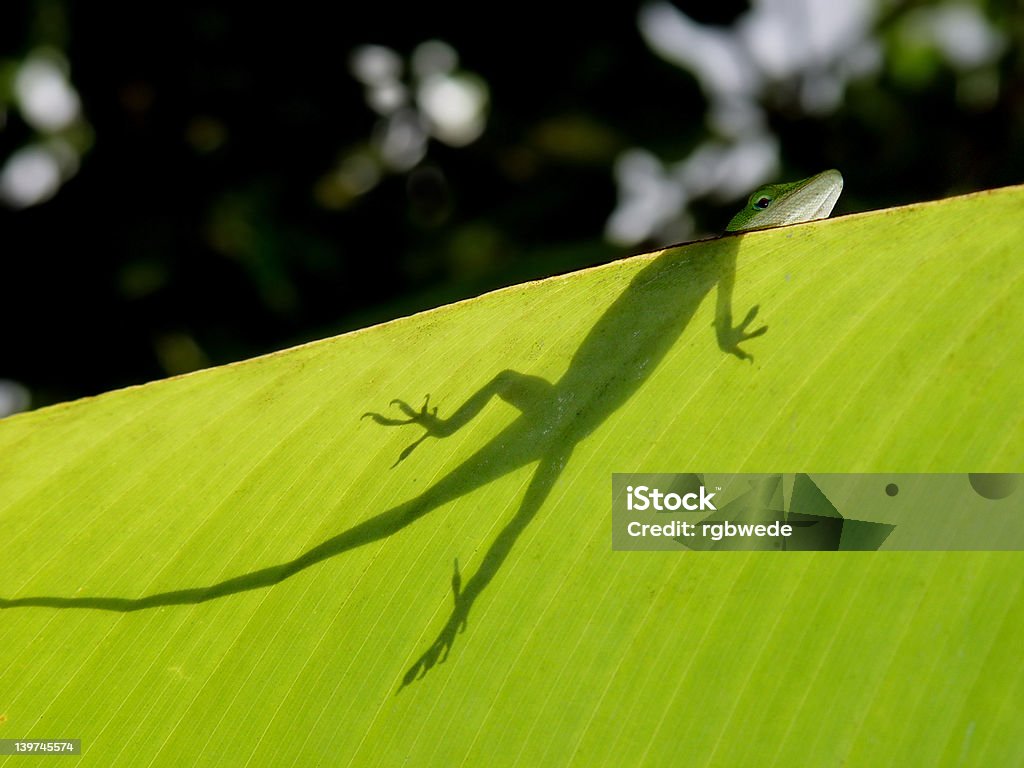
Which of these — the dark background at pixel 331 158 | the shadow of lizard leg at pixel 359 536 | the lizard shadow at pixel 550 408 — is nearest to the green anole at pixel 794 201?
the dark background at pixel 331 158

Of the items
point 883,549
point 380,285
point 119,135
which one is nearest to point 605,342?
point 883,549

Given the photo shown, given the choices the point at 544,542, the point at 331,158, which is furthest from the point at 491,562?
the point at 331,158

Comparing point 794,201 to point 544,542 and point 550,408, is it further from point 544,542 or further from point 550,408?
point 544,542

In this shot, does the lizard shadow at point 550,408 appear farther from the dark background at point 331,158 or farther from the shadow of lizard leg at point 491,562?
the dark background at point 331,158

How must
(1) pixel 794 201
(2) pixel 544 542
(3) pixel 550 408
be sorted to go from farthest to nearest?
1. (1) pixel 794 201
2. (3) pixel 550 408
3. (2) pixel 544 542

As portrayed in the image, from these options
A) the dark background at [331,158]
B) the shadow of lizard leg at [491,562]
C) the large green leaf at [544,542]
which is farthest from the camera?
the dark background at [331,158]

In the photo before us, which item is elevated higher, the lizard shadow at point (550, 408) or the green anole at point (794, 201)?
the lizard shadow at point (550, 408)
